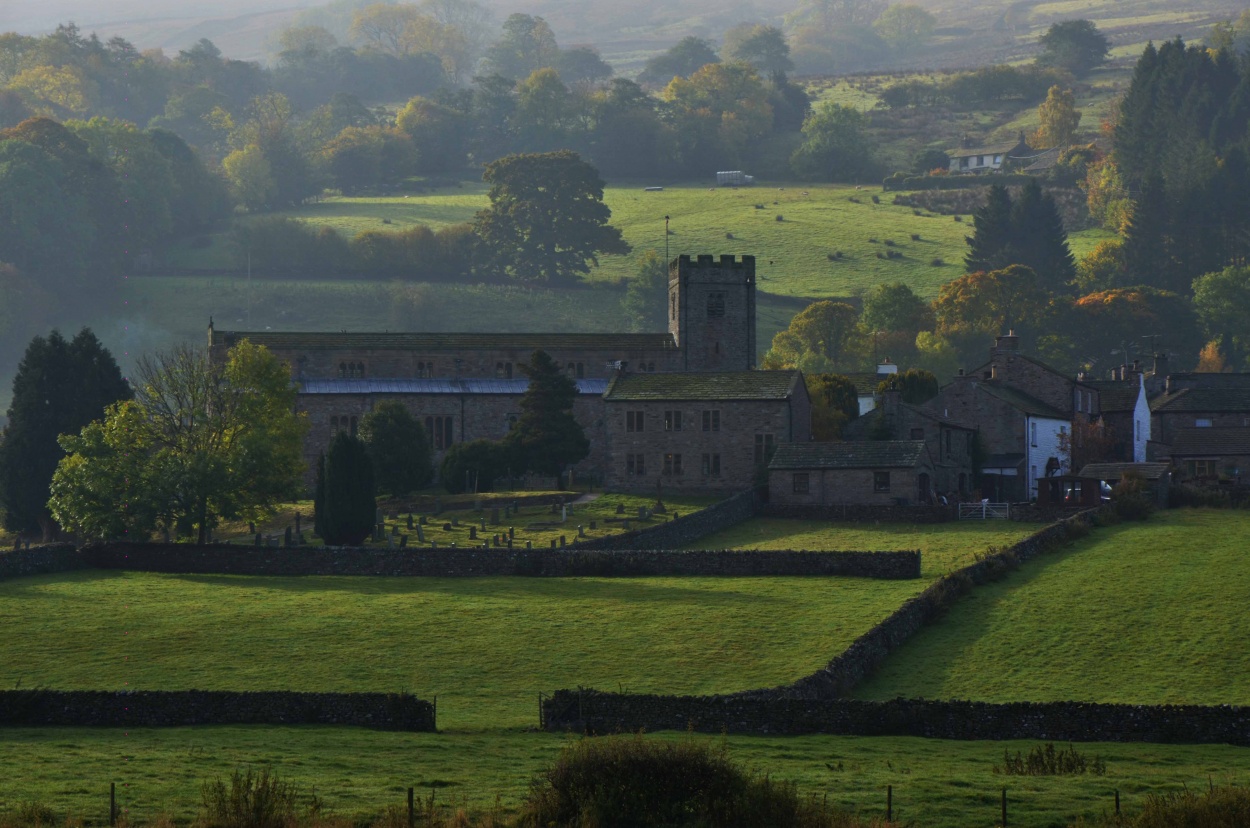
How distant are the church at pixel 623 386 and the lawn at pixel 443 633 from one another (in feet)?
80.6

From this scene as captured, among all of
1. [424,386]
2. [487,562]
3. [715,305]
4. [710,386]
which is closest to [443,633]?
[487,562]

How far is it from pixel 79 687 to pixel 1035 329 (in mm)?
103301

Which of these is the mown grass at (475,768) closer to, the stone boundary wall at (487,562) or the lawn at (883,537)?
the stone boundary wall at (487,562)

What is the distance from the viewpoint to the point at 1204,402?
9412cm

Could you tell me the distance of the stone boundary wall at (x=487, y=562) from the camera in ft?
193

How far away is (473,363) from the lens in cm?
9794

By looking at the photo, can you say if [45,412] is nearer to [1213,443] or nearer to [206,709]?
[206,709]

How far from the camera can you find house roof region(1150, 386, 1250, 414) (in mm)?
93562

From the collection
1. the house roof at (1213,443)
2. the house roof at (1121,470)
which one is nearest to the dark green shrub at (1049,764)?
the house roof at (1121,470)

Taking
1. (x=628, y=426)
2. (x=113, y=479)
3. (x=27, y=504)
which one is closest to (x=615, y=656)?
(x=113, y=479)

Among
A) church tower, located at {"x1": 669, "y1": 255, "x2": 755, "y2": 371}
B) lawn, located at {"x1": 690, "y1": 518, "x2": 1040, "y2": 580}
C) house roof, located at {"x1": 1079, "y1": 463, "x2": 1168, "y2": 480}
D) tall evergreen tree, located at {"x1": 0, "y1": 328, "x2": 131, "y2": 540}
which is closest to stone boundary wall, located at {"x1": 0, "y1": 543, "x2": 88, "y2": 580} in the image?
tall evergreen tree, located at {"x1": 0, "y1": 328, "x2": 131, "y2": 540}

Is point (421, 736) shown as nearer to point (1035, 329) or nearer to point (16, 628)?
point (16, 628)

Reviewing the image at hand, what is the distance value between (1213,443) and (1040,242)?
7270 cm

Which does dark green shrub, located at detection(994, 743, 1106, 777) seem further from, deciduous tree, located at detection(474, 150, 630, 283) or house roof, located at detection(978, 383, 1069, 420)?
deciduous tree, located at detection(474, 150, 630, 283)
